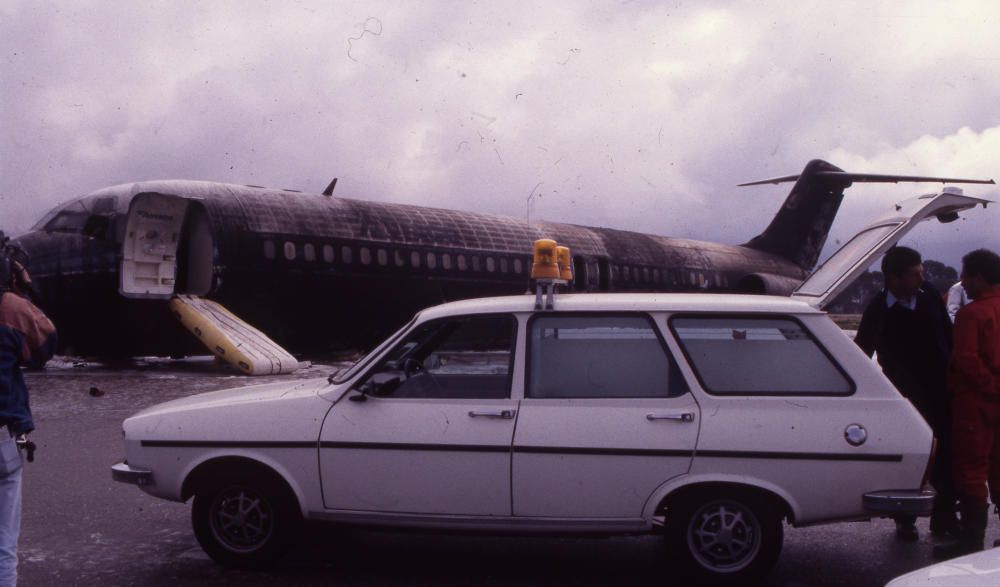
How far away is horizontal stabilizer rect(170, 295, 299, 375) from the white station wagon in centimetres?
1027

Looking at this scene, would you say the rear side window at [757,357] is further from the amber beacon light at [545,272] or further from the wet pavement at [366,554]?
the wet pavement at [366,554]

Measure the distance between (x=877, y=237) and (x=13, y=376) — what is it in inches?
565

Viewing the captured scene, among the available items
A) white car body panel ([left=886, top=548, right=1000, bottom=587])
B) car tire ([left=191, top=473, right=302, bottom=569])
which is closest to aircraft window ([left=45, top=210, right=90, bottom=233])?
car tire ([left=191, top=473, right=302, bottom=569])

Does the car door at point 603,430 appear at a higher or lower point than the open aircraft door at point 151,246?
lower

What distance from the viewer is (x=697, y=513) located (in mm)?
4957

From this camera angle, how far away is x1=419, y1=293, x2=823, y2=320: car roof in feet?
17.2

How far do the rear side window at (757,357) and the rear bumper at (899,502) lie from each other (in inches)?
21.9

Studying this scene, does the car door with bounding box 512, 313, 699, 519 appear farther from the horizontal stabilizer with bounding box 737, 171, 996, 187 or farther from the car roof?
the horizontal stabilizer with bounding box 737, 171, 996, 187

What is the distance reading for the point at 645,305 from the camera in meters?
5.29

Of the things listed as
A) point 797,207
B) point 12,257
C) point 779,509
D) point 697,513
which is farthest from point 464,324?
point 797,207

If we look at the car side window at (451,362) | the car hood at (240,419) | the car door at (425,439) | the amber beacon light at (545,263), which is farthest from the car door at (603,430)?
the car hood at (240,419)

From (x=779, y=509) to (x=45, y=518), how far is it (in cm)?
491

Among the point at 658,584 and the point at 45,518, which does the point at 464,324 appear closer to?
the point at 658,584

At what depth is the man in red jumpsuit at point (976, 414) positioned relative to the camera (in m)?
5.57
